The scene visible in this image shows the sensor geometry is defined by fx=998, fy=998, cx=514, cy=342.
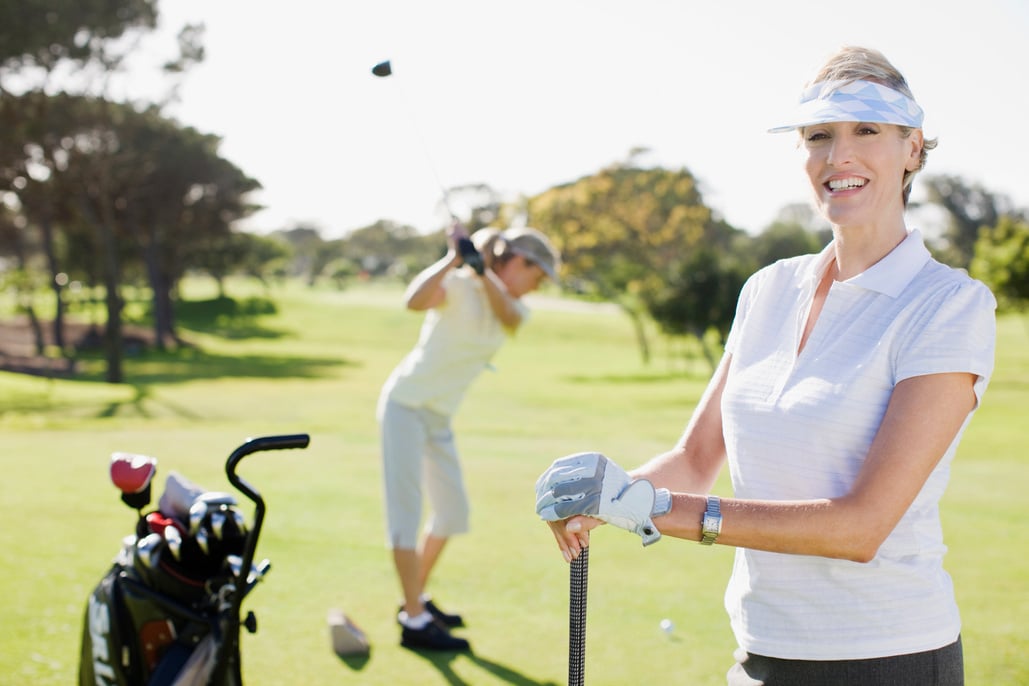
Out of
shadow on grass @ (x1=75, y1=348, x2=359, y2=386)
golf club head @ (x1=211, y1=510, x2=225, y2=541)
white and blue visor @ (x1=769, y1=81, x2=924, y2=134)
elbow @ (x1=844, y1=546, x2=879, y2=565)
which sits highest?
white and blue visor @ (x1=769, y1=81, x2=924, y2=134)

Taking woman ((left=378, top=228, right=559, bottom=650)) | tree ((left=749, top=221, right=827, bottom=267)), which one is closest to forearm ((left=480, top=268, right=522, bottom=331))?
woman ((left=378, top=228, right=559, bottom=650))

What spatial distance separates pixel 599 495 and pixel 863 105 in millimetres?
847

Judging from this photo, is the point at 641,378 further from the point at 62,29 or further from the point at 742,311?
the point at 742,311

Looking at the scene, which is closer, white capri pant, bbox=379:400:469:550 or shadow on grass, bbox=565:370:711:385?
white capri pant, bbox=379:400:469:550

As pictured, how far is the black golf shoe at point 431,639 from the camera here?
4312 mm

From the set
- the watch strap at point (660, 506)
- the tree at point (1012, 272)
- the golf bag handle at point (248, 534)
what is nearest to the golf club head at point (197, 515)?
the golf bag handle at point (248, 534)

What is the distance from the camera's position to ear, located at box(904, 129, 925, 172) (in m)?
1.88

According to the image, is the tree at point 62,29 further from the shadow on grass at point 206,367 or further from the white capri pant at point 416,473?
the white capri pant at point 416,473

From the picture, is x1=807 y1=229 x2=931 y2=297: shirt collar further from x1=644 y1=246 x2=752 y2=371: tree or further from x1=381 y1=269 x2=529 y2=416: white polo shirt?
x1=644 y1=246 x2=752 y2=371: tree

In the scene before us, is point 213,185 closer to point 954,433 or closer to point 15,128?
point 15,128

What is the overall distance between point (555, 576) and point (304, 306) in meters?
59.0

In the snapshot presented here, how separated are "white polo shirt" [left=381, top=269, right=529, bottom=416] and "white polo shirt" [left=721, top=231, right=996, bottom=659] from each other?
2868 millimetres

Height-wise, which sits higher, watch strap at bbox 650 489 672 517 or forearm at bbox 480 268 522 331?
forearm at bbox 480 268 522 331

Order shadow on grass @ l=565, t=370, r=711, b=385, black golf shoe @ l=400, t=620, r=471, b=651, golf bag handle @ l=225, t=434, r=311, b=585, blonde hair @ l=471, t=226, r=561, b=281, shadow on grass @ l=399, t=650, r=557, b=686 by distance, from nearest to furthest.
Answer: golf bag handle @ l=225, t=434, r=311, b=585, shadow on grass @ l=399, t=650, r=557, b=686, black golf shoe @ l=400, t=620, r=471, b=651, blonde hair @ l=471, t=226, r=561, b=281, shadow on grass @ l=565, t=370, r=711, b=385
